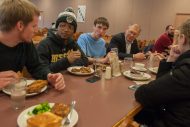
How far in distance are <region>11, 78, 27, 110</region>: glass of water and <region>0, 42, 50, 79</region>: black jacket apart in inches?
17.1

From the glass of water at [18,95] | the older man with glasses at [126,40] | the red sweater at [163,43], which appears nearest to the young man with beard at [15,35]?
the glass of water at [18,95]

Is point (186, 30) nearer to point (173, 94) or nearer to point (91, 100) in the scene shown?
point (173, 94)

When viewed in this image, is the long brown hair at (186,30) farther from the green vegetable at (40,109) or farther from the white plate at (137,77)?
the green vegetable at (40,109)

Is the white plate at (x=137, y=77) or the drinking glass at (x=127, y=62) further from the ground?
the drinking glass at (x=127, y=62)

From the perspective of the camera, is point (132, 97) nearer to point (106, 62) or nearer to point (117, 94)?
point (117, 94)

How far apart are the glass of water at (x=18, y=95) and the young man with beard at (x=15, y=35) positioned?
104 mm

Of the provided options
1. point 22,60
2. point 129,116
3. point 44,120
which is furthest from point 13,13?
point 129,116

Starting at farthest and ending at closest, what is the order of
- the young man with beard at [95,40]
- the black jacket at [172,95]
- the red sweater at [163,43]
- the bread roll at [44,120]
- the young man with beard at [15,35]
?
1. the red sweater at [163,43]
2. the young man with beard at [95,40]
3. the young man with beard at [15,35]
4. the black jacket at [172,95]
5. the bread roll at [44,120]

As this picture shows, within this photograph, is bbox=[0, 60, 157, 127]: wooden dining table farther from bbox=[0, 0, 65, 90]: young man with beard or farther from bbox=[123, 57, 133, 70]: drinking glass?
bbox=[123, 57, 133, 70]: drinking glass

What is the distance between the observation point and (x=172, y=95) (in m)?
1.23

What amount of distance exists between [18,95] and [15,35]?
514 mm

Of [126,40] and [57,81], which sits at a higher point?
[126,40]

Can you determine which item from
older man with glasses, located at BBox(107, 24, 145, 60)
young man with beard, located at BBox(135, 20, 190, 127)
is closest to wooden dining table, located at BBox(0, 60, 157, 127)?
young man with beard, located at BBox(135, 20, 190, 127)

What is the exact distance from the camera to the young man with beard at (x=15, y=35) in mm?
1443
